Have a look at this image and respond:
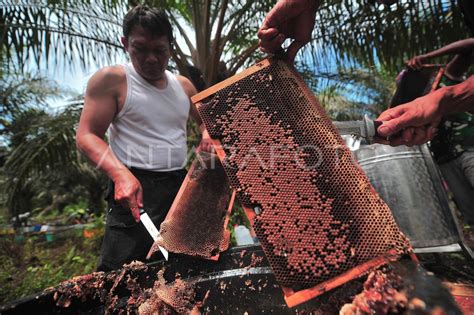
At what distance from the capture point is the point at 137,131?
1732mm

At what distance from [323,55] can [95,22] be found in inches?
119

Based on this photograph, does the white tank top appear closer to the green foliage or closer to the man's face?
the man's face

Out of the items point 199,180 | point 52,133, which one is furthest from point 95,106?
point 52,133

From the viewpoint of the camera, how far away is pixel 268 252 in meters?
0.88

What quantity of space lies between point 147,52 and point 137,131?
0.49m

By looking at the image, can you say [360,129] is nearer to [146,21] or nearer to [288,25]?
[288,25]

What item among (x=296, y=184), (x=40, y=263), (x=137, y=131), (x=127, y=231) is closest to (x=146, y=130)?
(x=137, y=131)

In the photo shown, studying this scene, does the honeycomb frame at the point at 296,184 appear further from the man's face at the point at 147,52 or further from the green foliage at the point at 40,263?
the green foliage at the point at 40,263

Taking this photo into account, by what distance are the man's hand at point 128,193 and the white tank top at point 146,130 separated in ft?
0.96

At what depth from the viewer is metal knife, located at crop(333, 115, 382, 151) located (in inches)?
44.4

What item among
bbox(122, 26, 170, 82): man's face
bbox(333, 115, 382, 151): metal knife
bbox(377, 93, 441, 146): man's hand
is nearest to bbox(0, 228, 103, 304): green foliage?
bbox(122, 26, 170, 82): man's face

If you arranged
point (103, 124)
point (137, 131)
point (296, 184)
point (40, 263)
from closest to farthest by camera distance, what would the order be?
point (296, 184) < point (103, 124) < point (137, 131) < point (40, 263)

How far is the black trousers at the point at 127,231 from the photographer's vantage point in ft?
4.84

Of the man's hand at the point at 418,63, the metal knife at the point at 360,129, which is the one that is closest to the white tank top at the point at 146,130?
the metal knife at the point at 360,129
